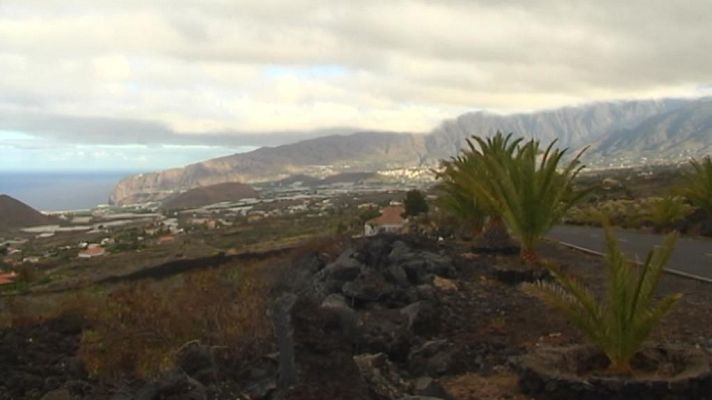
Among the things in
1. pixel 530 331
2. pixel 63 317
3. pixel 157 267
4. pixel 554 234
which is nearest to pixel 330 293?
pixel 530 331

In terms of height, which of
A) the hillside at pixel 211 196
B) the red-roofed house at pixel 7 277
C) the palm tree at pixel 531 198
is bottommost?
the hillside at pixel 211 196

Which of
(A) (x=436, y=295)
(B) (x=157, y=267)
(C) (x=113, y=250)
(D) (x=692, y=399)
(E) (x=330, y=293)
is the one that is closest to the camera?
(D) (x=692, y=399)

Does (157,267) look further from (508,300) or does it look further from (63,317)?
(508,300)

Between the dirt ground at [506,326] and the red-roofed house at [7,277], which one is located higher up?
the dirt ground at [506,326]

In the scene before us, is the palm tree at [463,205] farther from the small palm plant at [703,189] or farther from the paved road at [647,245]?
the small palm plant at [703,189]

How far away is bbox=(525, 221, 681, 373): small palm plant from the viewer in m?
6.54

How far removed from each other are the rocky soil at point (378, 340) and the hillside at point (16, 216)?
337 ft

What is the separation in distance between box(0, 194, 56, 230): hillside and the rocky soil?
103 meters

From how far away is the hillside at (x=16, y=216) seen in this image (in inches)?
4203

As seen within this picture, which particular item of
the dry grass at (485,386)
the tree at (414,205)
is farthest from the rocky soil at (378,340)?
the tree at (414,205)

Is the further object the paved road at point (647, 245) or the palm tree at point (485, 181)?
the palm tree at point (485, 181)

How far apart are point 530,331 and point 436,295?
2194 millimetres

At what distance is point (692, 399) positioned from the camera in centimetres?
585

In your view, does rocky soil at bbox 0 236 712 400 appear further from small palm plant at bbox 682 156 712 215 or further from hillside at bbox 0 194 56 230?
hillside at bbox 0 194 56 230
